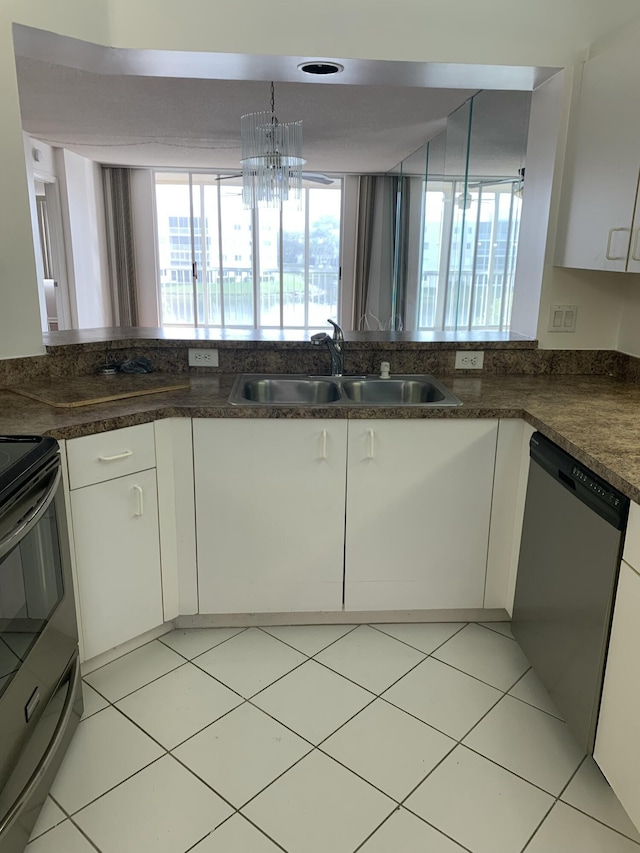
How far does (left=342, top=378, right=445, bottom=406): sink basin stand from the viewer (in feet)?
8.11

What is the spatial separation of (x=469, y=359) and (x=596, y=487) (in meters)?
1.19

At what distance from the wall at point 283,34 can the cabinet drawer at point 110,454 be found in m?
0.68

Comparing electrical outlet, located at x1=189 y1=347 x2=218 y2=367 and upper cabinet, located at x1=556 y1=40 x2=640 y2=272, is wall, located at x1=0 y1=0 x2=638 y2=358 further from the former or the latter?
electrical outlet, located at x1=189 y1=347 x2=218 y2=367

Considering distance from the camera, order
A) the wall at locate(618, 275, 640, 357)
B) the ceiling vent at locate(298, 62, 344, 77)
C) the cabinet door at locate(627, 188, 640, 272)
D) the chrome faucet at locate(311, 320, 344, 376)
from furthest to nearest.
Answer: the wall at locate(618, 275, 640, 357) → the chrome faucet at locate(311, 320, 344, 376) → the ceiling vent at locate(298, 62, 344, 77) → the cabinet door at locate(627, 188, 640, 272)

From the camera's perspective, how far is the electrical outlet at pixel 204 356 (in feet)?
8.48

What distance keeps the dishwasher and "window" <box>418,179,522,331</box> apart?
2240 mm

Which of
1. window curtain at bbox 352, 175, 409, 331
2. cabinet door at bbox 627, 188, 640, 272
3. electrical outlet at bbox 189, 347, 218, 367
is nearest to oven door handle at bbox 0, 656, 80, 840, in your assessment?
electrical outlet at bbox 189, 347, 218, 367

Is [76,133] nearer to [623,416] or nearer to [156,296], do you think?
[156,296]

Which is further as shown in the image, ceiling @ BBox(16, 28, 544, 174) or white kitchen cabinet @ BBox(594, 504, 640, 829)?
ceiling @ BBox(16, 28, 544, 174)

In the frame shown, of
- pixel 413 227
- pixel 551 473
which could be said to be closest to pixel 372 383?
pixel 551 473

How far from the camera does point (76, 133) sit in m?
5.30

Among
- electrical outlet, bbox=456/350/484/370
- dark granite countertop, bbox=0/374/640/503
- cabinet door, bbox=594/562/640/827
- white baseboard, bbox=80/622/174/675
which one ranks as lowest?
white baseboard, bbox=80/622/174/675

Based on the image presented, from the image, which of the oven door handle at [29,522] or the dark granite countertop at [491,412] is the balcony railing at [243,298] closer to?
Answer: the dark granite countertop at [491,412]

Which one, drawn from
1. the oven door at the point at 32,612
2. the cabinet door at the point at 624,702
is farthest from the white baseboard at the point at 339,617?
the cabinet door at the point at 624,702
